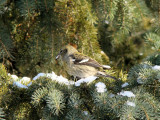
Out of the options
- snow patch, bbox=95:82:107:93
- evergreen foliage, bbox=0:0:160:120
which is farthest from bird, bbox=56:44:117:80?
snow patch, bbox=95:82:107:93

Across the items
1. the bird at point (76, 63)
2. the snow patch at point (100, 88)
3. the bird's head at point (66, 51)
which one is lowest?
the bird at point (76, 63)

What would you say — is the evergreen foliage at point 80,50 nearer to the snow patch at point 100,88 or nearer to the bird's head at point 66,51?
the snow patch at point 100,88

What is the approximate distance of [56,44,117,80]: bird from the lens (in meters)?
3.49

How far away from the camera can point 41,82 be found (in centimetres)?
242

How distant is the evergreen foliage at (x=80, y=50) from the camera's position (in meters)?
2.04

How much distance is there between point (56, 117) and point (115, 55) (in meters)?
2.75

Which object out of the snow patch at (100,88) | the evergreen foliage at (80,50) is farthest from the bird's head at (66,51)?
the snow patch at (100,88)

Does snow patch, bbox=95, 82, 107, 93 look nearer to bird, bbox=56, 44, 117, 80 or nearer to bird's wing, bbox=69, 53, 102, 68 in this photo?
bird's wing, bbox=69, 53, 102, 68

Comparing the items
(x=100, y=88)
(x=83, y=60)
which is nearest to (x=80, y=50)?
(x=83, y=60)

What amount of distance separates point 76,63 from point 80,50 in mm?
223

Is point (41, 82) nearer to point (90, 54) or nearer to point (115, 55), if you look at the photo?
point (90, 54)

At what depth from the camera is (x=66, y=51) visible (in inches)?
140

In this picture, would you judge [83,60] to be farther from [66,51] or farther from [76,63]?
[66,51]

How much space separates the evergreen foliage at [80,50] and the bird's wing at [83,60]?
114 mm
